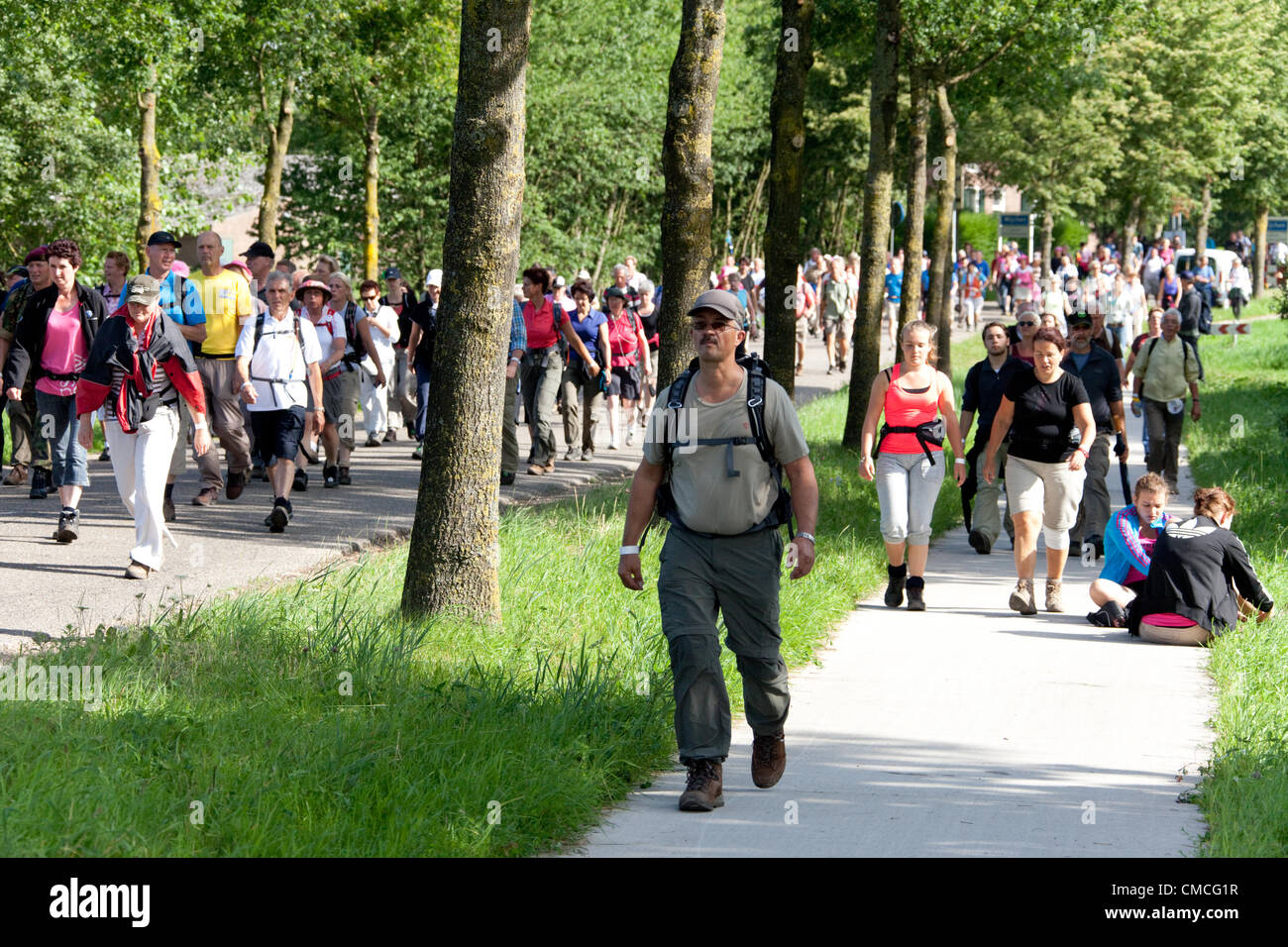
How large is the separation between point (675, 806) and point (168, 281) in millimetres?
8696

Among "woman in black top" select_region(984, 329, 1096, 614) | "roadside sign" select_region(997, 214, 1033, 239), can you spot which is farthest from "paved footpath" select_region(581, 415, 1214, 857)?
"roadside sign" select_region(997, 214, 1033, 239)

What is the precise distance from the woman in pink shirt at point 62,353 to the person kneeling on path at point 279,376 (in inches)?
46.6

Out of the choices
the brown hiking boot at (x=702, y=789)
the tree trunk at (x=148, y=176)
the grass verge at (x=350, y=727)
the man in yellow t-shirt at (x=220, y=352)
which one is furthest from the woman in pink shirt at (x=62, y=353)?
the tree trunk at (x=148, y=176)

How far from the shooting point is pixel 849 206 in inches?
2680

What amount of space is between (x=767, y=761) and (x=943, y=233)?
19.4 m

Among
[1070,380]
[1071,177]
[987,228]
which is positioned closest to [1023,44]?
[1070,380]

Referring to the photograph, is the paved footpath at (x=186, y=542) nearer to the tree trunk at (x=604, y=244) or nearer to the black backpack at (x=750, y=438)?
the black backpack at (x=750, y=438)

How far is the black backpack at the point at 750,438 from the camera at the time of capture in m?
6.39

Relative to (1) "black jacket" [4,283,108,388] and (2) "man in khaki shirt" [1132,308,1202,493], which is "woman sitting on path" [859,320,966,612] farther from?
(1) "black jacket" [4,283,108,388]

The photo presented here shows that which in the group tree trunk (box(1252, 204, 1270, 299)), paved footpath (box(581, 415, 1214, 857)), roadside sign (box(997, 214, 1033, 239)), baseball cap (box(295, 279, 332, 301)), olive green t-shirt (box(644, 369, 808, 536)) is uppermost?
tree trunk (box(1252, 204, 1270, 299))

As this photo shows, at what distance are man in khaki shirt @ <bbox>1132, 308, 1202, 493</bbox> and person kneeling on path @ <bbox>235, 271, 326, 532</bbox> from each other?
7905 mm

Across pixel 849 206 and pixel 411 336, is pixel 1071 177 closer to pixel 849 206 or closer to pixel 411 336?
pixel 849 206

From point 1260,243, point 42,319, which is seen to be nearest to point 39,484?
point 42,319

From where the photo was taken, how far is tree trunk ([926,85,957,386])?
25.0 metres
